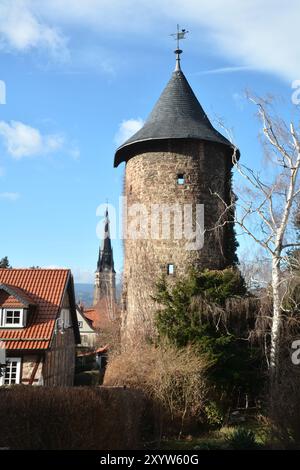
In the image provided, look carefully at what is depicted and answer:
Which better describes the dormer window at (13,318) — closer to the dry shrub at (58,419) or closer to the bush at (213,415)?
the bush at (213,415)

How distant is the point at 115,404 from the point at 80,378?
71.7ft

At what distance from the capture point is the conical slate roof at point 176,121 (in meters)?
20.5

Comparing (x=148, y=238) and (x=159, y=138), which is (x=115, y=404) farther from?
(x=159, y=138)

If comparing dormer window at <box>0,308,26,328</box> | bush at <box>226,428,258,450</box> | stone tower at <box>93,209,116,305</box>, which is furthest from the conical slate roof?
stone tower at <box>93,209,116,305</box>

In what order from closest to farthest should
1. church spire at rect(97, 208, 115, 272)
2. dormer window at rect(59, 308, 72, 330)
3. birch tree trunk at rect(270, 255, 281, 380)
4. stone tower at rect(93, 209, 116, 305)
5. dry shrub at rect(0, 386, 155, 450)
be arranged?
dry shrub at rect(0, 386, 155, 450) → birch tree trunk at rect(270, 255, 281, 380) → dormer window at rect(59, 308, 72, 330) → stone tower at rect(93, 209, 116, 305) → church spire at rect(97, 208, 115, 272)

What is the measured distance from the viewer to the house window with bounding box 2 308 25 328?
61.1 ft

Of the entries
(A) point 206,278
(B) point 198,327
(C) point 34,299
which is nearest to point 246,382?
(B) point 198,327

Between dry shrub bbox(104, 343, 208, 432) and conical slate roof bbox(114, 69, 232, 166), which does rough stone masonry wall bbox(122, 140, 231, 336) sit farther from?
dry shrub bbox(104, 343, 208, 432)

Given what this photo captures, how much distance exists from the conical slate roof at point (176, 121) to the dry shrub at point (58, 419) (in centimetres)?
1263

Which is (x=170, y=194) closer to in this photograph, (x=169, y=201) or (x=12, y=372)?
(x=169, y=201)

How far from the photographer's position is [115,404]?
10.5 meters

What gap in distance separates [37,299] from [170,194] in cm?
664

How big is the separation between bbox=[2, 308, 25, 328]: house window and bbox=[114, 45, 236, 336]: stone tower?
14.2ft

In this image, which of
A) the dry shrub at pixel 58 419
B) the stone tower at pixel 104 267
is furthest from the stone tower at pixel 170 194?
the stone tower at pixel 104 267
